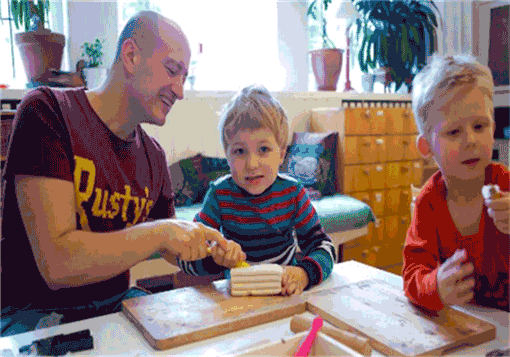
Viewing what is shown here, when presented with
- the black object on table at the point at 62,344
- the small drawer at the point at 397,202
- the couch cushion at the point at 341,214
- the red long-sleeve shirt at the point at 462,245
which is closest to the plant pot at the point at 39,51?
the couch cushion at the point at 341,214

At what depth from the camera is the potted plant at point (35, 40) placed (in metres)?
2.42

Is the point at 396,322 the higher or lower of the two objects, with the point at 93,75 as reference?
lower

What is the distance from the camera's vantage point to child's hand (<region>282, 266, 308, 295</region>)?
2.82 feet

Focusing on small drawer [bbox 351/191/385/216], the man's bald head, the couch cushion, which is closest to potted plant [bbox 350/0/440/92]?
small drawer [bbox 351/191/385/216]

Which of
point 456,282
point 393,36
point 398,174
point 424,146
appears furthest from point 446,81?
point 393,36

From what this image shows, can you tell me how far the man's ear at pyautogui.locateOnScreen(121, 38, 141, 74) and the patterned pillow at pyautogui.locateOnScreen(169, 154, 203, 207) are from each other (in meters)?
1.71

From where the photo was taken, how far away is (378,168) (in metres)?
3.23

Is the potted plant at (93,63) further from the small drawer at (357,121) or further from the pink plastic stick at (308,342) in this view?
the pink plastic stick at (308,342)

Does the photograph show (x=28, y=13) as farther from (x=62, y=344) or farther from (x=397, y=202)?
(x=397, y=202)

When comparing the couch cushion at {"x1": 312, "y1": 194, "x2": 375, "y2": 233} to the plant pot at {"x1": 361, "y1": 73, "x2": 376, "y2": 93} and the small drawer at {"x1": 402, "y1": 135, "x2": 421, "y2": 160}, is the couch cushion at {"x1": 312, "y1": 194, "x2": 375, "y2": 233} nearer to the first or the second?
the small drawer at {"x1": 402, "y1": 135, "x2": 421, "y2": 160}

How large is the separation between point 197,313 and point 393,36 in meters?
3.33

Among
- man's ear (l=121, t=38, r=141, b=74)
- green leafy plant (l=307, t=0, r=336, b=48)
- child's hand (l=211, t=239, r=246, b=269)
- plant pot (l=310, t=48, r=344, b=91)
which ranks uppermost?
green leafy plant (l=307, t=0, r=336, b=48)

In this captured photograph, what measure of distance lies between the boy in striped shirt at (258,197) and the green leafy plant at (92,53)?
1861 millimetres

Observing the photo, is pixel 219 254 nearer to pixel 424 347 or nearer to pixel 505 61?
pixel 424 347
